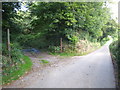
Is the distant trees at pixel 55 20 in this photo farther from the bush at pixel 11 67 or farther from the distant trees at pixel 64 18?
A: the bush at pixel 11 67

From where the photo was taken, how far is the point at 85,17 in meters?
10.2

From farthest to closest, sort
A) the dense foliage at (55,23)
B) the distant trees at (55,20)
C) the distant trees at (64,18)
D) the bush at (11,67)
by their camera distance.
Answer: the distant trees at (64,18)
the distant trees at (55,20)
the dense foliage at (55,23)
the bush at (11,67)

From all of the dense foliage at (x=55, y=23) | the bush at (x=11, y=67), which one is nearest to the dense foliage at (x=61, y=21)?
the dense foliage at (x=55, y=23)

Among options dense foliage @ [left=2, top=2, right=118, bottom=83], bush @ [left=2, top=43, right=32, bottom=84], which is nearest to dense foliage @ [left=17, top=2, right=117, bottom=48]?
dense foliage @ [left=2, top=2, right=118, bottom=83]

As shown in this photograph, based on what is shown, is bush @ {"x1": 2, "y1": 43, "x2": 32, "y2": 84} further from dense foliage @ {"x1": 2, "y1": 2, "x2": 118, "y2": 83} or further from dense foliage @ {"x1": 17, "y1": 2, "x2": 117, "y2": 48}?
dense foliage @ {"x1": 17, "y1": 2, "x2": 117, "y2": 48}

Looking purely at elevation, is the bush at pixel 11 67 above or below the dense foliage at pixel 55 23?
below

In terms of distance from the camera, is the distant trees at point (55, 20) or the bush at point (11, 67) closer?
the bush at point (11, 67)

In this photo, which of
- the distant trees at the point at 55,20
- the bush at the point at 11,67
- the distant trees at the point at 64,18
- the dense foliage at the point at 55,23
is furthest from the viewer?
the distant trees at the point at 64,18

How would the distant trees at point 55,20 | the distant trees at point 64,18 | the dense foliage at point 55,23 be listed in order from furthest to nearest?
the distant trees at point 64,18 → the distant trees at point 55,20 → the dense foliage at point 55,23

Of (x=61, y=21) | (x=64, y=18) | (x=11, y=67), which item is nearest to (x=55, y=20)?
(x=61, y=21)

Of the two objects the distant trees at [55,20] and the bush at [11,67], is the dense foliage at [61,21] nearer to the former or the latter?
the distant trees at [55,20]

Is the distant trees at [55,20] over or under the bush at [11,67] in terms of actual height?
over

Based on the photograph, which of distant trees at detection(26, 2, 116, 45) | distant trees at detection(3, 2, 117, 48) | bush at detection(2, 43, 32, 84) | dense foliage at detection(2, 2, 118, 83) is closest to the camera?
bush at detection(2, 43, 32, 84)

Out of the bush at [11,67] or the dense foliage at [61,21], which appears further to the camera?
the dense foliage at [61,21]
